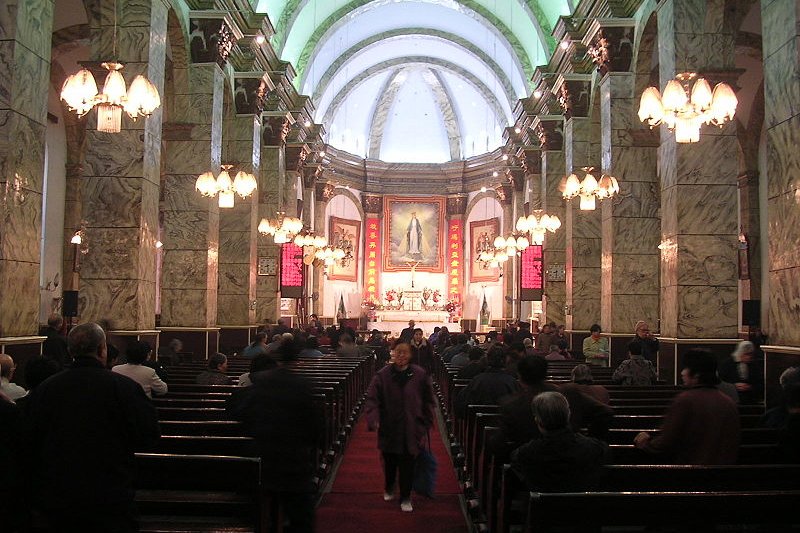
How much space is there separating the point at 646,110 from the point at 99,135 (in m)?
7.99

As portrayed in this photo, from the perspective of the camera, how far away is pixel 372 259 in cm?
3722

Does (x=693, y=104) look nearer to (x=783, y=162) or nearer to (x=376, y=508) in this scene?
(x=783, y=162)

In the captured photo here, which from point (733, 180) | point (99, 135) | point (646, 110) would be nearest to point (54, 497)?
point (646, 110)

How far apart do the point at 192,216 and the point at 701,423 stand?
39.4 feet

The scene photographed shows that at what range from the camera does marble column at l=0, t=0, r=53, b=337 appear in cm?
809

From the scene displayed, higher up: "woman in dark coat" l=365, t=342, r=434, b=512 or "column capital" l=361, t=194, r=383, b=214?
"column capital" l=361, t=194, r=383, b=214

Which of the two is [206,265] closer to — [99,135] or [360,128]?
[99,135]

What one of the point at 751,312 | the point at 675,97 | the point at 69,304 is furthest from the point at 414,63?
the point at 675,97

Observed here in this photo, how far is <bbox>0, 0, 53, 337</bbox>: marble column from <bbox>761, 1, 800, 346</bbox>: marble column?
26.1 ft

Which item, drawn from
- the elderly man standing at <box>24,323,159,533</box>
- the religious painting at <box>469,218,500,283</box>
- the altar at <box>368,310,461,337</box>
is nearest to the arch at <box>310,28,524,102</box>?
the religious painting at <box>469,218,500,283</box>

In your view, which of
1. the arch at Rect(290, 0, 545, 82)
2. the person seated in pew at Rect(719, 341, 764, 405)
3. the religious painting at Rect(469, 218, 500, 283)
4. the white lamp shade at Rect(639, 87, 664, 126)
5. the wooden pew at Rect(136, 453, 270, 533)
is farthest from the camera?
the religious painting at Rect(469, 218, 500, 283)

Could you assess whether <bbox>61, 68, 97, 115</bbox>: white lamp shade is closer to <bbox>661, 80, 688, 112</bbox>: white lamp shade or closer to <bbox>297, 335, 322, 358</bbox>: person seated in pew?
<bbox>297, 335, 322, 358</bbox>: person seated in pew

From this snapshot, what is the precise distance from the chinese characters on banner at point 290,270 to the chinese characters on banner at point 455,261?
625 inches

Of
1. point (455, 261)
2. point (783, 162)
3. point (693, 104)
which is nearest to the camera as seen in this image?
point (783, 162)
